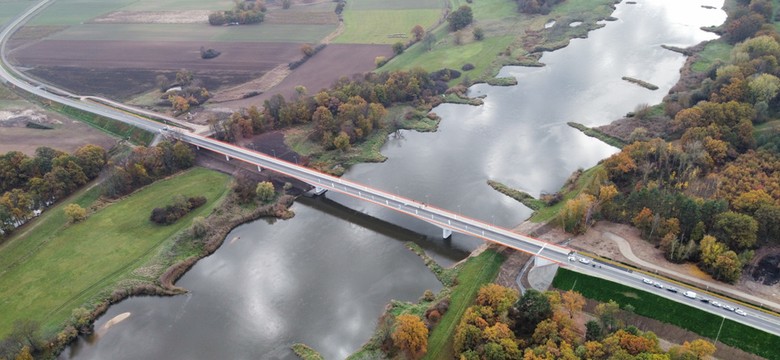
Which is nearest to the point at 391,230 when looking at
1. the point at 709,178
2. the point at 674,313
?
the point at 674,313

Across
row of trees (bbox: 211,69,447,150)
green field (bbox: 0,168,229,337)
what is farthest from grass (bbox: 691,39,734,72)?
green field (bbox: 0,168,229,337)

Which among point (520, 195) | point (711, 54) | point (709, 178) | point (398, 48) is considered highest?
point (398, 48)

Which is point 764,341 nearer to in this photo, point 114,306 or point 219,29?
point 114,306

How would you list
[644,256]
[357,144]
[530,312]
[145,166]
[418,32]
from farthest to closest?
[418,32], [357,144], [145,166], [644,256], [530,312]

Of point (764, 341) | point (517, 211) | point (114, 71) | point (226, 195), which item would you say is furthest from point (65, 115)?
point (764, 341)

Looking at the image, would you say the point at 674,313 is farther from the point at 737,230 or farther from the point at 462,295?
the point at 462,295
